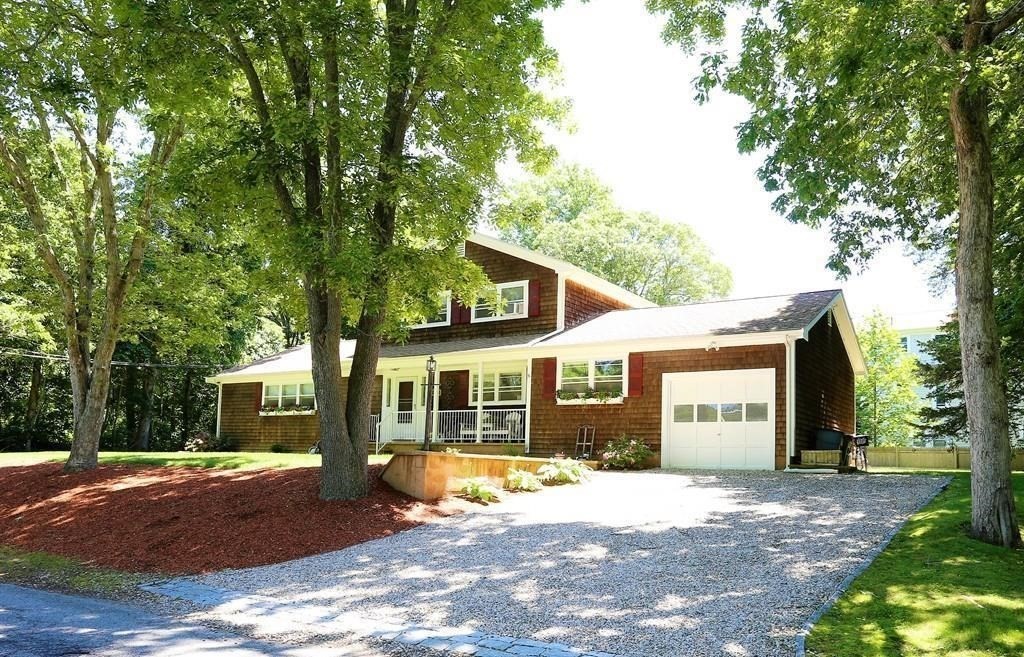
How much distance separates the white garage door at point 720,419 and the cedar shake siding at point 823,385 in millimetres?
731

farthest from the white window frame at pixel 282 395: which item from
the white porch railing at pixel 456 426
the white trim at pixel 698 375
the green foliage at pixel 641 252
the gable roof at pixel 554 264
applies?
the green foliage at pixel 641 252

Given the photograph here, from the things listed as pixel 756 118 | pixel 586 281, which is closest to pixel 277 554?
pixel 756 118

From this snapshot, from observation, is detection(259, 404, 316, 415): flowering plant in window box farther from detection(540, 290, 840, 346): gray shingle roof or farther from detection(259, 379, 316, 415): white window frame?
detection(540, 290, 840, 346): gray shingle roof

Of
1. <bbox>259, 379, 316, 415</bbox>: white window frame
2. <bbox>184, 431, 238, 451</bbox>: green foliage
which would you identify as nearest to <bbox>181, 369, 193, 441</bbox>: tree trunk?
<bbox>184, 431, 238, 451</bbox>: green foliage

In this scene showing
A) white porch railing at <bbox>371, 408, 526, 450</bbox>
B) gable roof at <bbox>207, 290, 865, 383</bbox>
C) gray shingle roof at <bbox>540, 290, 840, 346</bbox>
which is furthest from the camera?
white porch railing at <bbox>371, 408, 526, 450</bbox>

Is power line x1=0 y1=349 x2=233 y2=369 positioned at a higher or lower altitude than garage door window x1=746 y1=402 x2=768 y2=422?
higher

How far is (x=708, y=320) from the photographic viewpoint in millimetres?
19125

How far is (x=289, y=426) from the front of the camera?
82.2 feet

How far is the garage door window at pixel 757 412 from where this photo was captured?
16.8m

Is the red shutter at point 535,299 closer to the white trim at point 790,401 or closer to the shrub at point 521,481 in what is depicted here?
the white trim at point 790,401

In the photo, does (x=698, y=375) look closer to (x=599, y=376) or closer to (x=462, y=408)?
(x=599, y=376)

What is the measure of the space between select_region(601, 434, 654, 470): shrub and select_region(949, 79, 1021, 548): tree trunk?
9143 millimetres

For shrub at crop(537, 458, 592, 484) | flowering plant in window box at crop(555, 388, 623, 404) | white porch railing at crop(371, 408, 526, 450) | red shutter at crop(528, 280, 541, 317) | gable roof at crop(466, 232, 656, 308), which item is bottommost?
shrub at crop(537, 458, 592, 484)

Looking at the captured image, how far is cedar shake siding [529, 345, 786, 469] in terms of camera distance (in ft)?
55.0
